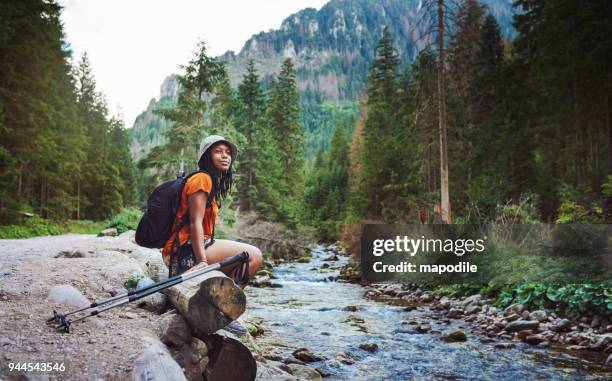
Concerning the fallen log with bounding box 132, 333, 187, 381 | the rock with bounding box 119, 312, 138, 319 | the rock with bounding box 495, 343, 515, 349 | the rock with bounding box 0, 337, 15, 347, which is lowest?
the rock with bounding box 495, 343, 515, 349

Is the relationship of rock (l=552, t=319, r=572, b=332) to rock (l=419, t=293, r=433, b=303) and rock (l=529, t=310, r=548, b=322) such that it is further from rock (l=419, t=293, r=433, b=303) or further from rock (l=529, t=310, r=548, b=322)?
rock (l=419, t=293, r=433, b=303)

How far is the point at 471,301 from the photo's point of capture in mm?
10477

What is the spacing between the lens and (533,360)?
21.7 feet

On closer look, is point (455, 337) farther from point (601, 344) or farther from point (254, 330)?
point (254, 330)

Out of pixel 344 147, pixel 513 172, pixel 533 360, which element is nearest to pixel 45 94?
pixel 533 360

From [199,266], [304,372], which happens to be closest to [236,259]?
[199,266]

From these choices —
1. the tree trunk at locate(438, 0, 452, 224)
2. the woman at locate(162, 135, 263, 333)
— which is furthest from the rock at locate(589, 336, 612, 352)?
the tree trunk at locate(438, 0, 452, 224)

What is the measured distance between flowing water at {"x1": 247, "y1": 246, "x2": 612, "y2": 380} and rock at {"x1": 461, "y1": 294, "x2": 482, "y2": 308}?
90cm

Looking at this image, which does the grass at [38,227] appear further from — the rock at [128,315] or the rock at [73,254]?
the rock at [128,315]

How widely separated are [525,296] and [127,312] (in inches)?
323

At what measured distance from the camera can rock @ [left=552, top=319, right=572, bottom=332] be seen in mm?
7836

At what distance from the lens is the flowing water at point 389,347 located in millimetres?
6090

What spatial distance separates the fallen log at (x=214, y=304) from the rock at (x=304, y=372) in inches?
73.4

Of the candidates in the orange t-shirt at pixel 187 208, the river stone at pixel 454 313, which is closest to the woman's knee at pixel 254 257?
the orange t-shirt at pixel 187 208
